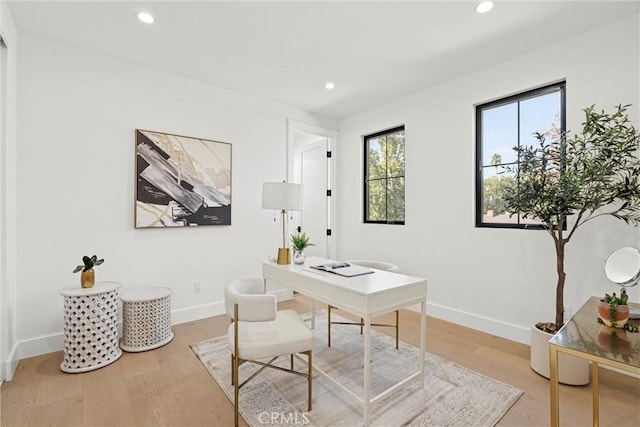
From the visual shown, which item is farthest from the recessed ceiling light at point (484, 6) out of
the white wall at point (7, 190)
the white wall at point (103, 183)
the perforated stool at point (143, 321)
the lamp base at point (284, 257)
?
the perforated stool at point (143, 321)

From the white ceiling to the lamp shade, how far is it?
1.26m

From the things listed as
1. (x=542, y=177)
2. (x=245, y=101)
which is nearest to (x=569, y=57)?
(x=542, y=177)

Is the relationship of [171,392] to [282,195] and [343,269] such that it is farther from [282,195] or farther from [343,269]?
[282,195]

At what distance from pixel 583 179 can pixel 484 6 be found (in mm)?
1389

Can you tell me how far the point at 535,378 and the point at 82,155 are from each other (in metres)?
4.15

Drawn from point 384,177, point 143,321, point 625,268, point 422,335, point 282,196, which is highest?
point 384,177

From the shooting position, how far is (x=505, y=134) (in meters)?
3.04

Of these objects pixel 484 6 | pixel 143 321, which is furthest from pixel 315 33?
pixel 143 321

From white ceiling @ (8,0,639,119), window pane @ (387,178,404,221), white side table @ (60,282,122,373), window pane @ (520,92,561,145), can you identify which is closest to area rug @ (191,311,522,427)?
white side table @ (60,282,122,373)

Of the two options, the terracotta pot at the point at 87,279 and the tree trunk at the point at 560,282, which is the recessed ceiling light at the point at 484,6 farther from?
the terracotta pot at the point at 87,279

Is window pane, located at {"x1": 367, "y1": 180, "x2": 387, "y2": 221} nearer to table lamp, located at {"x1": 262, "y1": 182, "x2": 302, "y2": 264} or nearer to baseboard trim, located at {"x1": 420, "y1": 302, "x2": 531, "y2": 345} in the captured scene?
baseboard trim, located at {"x1": 420, "y1": 302, "x2": 531, "y2": 345}

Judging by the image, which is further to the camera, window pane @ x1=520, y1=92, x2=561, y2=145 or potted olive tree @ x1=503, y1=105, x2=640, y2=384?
window pane @ x1=520, y1=92, x2=561, y2=145

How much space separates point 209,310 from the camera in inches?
137

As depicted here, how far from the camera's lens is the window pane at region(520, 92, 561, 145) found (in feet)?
8.82
